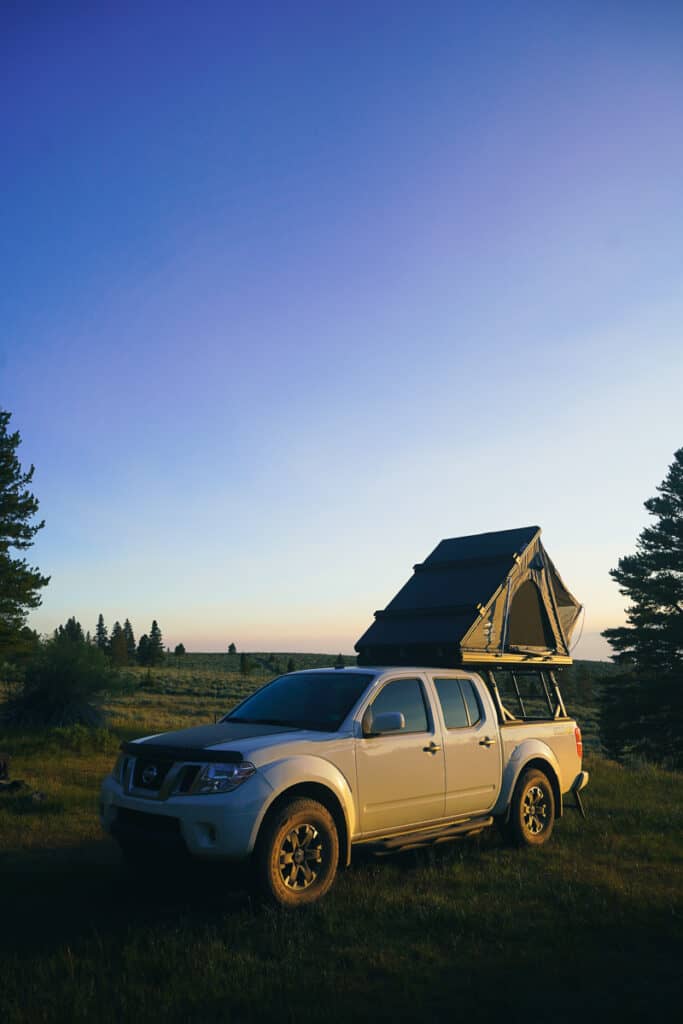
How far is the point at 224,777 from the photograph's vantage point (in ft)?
19.1

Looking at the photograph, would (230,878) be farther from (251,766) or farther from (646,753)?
(646,753)

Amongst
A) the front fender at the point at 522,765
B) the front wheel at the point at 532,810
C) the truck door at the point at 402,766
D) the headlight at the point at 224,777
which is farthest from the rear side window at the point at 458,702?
the headlight at the point at 224,777

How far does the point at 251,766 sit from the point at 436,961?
183cm

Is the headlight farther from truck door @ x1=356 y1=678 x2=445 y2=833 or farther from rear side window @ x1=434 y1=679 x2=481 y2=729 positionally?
rear side window @ x1=434 y1=679 x2=481 y2=729

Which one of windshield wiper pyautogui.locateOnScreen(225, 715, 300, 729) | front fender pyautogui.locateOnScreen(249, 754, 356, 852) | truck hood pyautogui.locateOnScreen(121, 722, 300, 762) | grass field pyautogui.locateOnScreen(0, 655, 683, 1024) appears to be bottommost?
grass field pyautogui.locateOnScreen(0, 655, 683, 1024)

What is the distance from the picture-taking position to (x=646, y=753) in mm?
30750

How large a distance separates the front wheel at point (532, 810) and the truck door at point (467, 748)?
1.37 ft

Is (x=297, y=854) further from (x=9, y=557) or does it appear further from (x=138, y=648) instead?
(x=138, y=648)

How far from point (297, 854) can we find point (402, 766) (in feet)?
4.50

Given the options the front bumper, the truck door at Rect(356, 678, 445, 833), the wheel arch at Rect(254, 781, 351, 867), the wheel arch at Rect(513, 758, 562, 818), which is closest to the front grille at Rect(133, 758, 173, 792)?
the front bumper

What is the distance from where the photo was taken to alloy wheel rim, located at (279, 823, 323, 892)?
5.93m

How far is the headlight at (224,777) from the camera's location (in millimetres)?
5785

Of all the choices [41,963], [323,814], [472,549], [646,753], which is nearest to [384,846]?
[323,814]

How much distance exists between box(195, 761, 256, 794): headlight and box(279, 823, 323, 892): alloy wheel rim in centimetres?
58
